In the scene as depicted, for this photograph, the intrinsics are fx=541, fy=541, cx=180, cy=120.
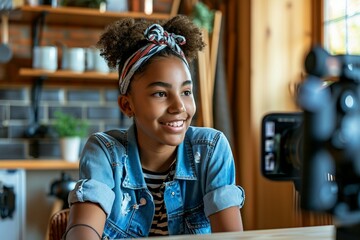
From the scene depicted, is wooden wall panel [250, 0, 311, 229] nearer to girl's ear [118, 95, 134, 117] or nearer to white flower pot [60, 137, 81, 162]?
white flower pot [60, 137, 81, 162]

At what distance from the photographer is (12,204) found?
297cm

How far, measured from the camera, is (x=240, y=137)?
10.4 feet

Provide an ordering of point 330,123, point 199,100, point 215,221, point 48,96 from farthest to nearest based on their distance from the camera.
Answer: point 48,96, point 199,100, point 215,221, point 330,123

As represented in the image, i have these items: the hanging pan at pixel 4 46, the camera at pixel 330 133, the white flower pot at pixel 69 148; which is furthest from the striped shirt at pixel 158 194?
the hanging pan at pixel 4 46

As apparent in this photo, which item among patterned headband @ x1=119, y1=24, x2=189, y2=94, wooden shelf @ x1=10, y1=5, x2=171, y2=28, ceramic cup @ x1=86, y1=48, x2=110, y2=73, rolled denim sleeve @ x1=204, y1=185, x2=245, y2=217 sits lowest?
rolled denim sleeve @ x1=204, y1=185, x2=245, y2=217

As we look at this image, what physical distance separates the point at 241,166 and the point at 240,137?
6.7 inches

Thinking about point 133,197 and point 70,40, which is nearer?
point 133,197

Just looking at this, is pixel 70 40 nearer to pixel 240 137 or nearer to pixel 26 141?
pixel 26 141

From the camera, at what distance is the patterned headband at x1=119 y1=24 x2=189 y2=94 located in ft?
4.42

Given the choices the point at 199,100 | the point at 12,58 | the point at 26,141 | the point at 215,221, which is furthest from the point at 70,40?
the point at 215,221

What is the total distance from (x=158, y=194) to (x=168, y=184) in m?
0.04

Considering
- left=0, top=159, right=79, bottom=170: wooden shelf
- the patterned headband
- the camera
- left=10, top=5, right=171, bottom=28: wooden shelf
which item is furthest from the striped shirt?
left=10, top=5, right=171, bottom=28: wooden shelf

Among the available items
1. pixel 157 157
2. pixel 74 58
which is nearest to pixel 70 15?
pixel 74 58

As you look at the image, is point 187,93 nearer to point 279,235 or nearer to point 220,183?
point 220,183
